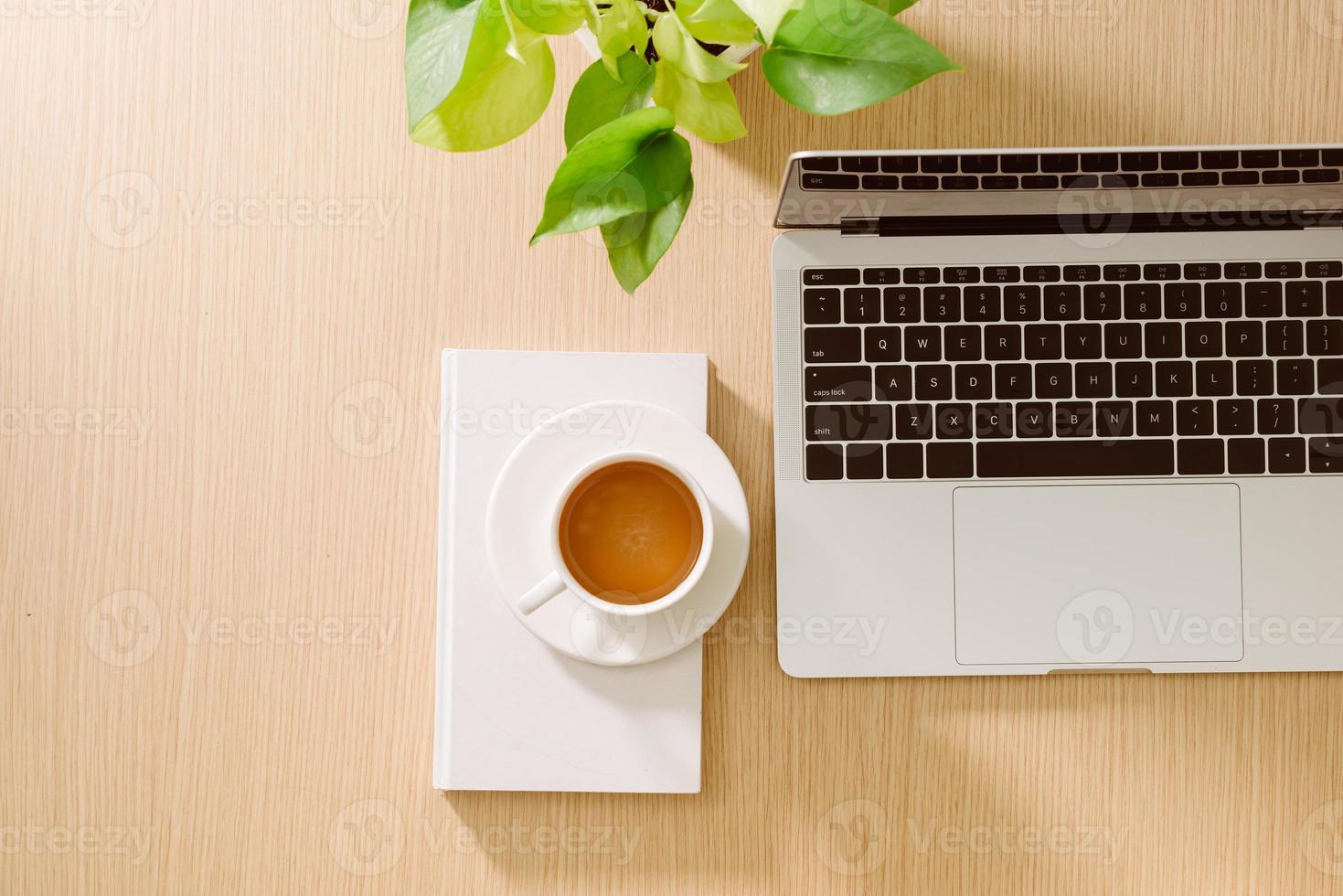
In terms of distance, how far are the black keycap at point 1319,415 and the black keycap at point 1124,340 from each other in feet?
0.38

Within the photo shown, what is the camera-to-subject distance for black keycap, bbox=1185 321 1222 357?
64 cm

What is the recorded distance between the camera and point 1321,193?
60cm

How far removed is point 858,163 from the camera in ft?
1.79

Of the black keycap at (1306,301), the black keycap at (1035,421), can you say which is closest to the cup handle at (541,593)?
the black keycap at (1035,421)

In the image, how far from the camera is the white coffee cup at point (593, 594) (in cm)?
57

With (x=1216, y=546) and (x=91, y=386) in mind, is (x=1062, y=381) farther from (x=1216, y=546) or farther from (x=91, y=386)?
(x=91, y=386)

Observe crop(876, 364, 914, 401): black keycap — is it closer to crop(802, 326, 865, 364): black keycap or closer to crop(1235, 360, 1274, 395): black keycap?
crop(802, 326, 865, 364): black keycap

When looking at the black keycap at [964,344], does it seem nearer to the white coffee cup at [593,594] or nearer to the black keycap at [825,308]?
the black keycap at [825,308]

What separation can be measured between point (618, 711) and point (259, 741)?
26 centimetres

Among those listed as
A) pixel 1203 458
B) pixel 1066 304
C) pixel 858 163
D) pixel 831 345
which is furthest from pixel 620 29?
pixel 1203 458

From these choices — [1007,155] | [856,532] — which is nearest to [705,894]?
Answer: [856,532]

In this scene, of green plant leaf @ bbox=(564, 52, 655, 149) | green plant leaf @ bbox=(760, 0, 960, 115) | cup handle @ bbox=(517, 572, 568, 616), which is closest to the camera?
green plant leaf @ bbox=(760, 0, 960, 115)

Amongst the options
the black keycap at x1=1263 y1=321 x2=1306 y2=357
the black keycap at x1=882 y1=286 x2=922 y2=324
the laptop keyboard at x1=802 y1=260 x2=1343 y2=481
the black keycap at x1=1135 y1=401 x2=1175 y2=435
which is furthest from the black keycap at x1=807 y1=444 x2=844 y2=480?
the black keycap at x1=1263 y1=321 x2=1306 y2=357

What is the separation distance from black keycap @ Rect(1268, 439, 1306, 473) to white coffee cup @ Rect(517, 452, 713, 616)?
1.30 feet
